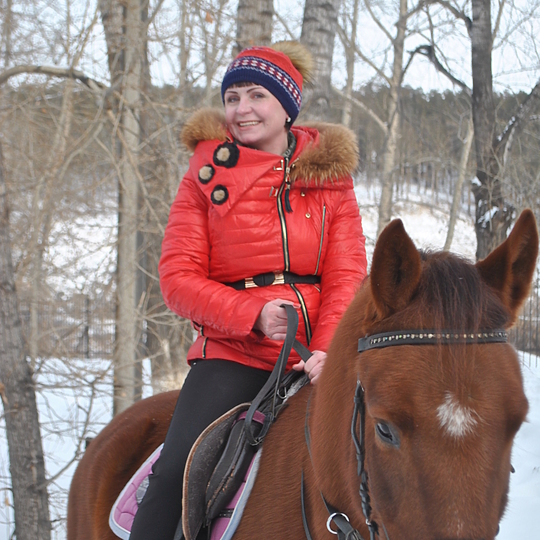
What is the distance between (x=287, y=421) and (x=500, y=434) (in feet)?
2.93

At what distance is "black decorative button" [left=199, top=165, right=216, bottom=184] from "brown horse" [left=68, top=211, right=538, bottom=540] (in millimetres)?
1025

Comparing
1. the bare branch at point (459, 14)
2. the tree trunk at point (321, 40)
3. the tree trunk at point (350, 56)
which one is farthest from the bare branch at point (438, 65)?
the tree trunk at point (321, 40)

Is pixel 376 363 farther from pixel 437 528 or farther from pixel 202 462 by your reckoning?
pixel 202 462

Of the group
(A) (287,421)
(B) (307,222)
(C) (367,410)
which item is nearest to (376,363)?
(C) (367,410)

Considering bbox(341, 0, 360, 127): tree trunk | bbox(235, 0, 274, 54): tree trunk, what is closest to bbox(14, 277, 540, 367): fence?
bbox(235, 0, 274, 54): tree trunk

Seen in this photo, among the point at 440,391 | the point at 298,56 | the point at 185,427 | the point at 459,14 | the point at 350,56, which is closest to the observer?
the point at 440,391

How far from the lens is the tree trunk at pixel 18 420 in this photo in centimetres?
421

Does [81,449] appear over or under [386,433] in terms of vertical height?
under

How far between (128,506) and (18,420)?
2407mm

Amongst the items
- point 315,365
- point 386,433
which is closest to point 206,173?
point 315,365

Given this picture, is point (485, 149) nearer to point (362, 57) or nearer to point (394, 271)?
point (362, 57)

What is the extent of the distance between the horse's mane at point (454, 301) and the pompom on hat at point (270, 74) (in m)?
1.44

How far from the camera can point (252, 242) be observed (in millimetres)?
2309

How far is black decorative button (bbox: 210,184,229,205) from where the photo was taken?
2.33 meters
